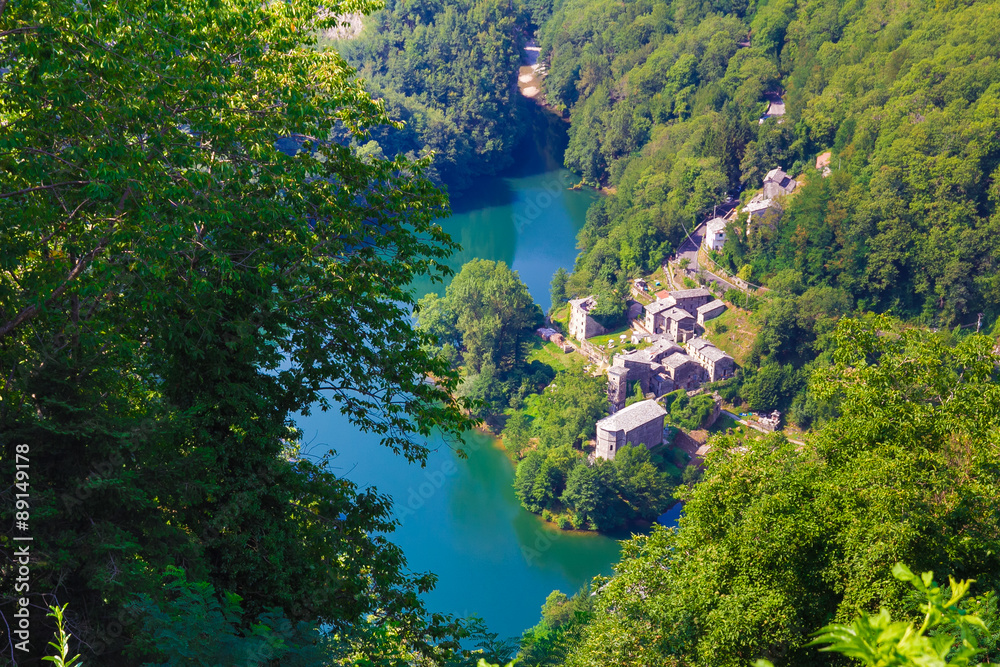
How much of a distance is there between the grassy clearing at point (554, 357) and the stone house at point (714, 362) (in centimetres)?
522

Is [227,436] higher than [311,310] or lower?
lower

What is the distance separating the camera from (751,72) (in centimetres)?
5531

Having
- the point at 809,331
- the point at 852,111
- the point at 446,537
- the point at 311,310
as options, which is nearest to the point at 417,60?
the point at 852,111

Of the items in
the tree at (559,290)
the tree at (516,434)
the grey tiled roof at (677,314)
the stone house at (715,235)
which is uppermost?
the stone house at (715,235)

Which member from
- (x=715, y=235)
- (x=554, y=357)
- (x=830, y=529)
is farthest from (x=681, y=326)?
(x=830, y=529)

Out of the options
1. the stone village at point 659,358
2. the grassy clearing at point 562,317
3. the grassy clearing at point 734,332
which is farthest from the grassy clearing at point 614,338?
the grassy clearing at point 734,332

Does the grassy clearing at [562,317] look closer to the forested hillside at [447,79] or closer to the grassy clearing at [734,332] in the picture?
the grassy clearing at [734,332]

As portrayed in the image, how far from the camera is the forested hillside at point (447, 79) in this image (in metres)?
58.9

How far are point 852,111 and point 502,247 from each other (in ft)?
72.2

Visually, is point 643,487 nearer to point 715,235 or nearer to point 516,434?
point 516,434

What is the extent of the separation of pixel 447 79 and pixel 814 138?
2985cm

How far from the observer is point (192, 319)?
6.12 meters

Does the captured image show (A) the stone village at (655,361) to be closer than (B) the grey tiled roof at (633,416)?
No

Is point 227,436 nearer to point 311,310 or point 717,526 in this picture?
point 311,310
